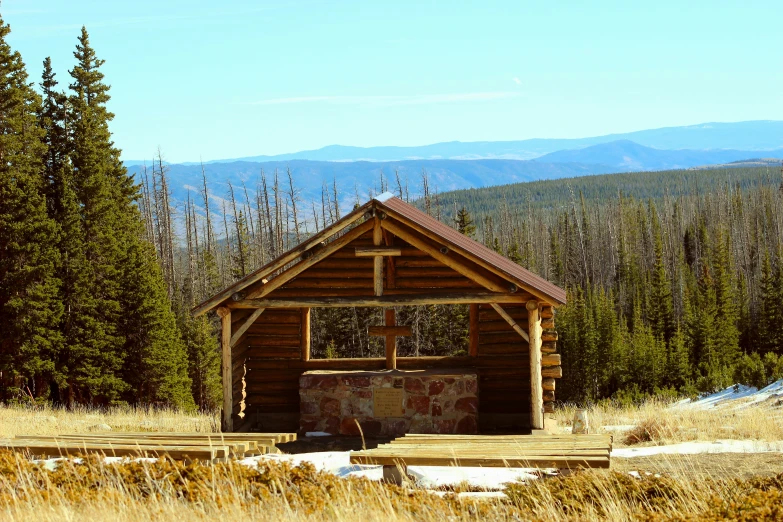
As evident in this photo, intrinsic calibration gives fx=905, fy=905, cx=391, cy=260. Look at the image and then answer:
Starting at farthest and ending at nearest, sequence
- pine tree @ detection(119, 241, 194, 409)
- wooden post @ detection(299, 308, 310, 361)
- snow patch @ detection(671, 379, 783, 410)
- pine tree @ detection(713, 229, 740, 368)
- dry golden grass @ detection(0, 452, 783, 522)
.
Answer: pine tree @ detection(713, 229, 740, 368) < pine tree @ detection(119, 241, 194, 409) < snow patch @ detection(671, 379, 783, 410) < wooden post @ detection(299, 308, 310, 361) < dry golden grass @ detection(0, 452, 783, 522)

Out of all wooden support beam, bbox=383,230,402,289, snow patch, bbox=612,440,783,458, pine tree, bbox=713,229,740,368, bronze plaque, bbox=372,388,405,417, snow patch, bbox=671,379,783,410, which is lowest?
pine tree, bbox=713,229,740,368

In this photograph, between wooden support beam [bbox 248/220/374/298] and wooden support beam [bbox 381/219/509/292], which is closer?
wooden support beam [bbox 381/219/509/292]

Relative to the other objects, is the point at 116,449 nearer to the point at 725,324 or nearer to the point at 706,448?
the point at 706,448

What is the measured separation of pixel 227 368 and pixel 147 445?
18.3 ft

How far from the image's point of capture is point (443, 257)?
49.0 ft

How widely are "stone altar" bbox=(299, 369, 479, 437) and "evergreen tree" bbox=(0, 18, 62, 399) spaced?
2163 centimetres

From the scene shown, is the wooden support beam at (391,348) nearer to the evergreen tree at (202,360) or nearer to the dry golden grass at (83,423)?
the dry golden grass at (83,423)

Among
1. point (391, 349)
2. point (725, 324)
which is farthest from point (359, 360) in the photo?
point (725, 324)

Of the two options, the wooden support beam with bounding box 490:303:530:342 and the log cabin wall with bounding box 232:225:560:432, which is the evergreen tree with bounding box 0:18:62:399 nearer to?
the log cabin wall with bounding box 232:225:560:432

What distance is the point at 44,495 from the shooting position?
25.8 ft

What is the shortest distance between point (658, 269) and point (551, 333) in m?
49.4

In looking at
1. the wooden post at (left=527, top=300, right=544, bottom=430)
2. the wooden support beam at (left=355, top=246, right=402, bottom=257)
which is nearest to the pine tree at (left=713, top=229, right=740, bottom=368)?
the wooden post at (left=527, top=300, right=544, bottom=430)

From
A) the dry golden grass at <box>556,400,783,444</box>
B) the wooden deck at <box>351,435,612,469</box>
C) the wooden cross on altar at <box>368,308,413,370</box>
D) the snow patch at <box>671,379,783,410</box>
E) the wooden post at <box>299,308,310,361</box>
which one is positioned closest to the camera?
the wooden deck at <box>351,435,612,469</box>

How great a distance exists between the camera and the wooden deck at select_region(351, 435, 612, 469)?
321 inches
